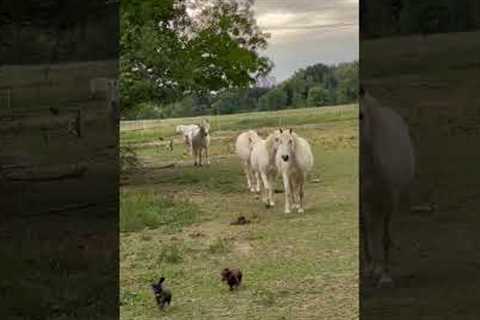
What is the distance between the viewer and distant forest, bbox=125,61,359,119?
72.4 inches

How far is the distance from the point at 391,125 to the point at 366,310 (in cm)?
35

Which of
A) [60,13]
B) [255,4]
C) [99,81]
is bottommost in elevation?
[99,81]

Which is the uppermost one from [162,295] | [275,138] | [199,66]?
[199,66]

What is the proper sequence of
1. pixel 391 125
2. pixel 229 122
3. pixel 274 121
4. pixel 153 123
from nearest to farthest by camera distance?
pixel 391 125, pixel 274 121, pixel 229 122, pixel 153 123

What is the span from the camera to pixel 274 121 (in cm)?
231

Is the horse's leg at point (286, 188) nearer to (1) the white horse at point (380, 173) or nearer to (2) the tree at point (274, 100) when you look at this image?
(2) the tree at point (274, 100)

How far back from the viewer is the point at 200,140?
2.59 meters

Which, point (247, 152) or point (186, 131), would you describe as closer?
point (186, 131)

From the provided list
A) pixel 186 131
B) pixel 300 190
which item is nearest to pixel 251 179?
pixel 300 190

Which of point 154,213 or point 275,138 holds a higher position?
point 275,138

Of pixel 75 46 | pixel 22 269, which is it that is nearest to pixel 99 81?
pixel 75 46

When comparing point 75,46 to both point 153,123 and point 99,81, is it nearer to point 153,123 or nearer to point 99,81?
point 99,81

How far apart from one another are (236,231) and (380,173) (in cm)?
175

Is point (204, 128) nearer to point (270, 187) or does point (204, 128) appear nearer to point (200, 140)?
point (200, 140)
